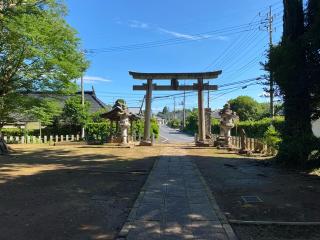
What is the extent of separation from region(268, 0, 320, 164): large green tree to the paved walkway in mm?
4744

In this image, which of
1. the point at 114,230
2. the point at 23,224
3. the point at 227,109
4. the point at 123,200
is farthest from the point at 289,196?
the point at 227,109

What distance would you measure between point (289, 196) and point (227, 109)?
16.1 meters

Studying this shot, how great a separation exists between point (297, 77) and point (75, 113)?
2929 cm

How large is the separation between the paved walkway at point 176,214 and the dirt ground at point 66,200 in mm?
281

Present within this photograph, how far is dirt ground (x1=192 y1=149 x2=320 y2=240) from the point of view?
231 inches

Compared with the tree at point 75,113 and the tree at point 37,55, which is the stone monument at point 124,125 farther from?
the tree at point 75,113

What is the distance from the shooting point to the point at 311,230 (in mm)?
5875

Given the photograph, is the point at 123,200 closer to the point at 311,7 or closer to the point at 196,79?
the point at 311,7

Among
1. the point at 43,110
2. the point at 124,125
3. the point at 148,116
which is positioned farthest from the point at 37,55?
the point at 148,116

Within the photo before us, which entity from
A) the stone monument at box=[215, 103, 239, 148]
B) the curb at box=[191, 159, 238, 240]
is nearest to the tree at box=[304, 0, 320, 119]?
the curb at box=[191, 159, 238, 240]

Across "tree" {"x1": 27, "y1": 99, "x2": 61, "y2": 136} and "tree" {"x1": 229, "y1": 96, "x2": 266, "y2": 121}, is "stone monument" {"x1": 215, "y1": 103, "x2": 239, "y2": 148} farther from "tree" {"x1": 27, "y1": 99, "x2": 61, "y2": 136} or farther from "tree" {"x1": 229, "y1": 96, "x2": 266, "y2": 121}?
"tree" {"x1": 229, "y1": 96, "x2": 266, "y2": 121}

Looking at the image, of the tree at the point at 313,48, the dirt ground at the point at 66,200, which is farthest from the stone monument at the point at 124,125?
the tree at the point at 313,48

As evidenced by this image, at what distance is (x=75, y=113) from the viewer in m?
38.9

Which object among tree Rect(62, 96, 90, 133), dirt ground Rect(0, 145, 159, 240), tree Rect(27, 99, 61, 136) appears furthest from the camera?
tree Rect(62, 96, 90, 133)
